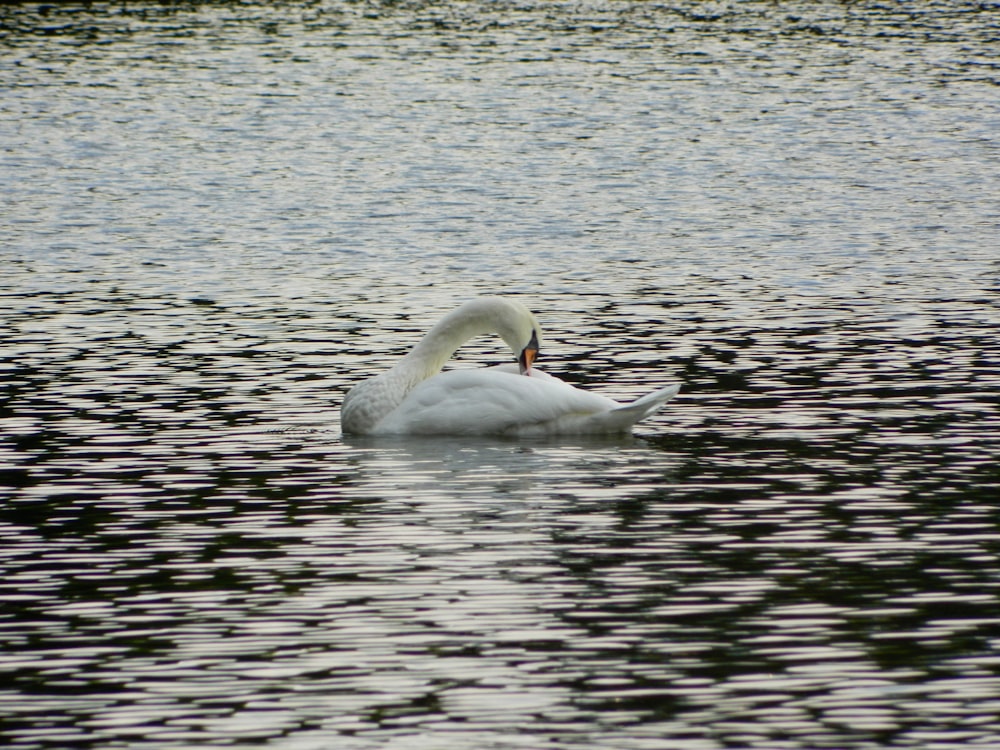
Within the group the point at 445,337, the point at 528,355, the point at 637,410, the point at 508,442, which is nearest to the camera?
the point at 637,410

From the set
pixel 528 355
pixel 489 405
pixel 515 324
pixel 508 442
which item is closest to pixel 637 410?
pixel 508 442

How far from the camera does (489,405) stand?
44.1 ft

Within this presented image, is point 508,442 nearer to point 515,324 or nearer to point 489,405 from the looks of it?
point 489,405

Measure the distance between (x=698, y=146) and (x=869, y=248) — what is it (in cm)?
919

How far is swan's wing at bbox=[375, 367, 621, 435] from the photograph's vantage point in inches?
526

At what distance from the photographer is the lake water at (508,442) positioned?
25.9 feet

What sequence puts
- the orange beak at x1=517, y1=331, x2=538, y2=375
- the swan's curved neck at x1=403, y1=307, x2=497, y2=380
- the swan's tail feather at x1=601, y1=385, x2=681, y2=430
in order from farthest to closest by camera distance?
1. the swan's curved neck at x1=403, y1=307, x2=497, y2=380
2. the orange beak at x1=517, y1=331, x2=538, y2=375
3. the swan's tail feather at x1=601, y1=385, x2=681, y2=430

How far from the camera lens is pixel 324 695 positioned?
25.7ft

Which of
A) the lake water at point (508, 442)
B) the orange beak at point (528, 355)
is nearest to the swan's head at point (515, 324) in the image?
the orange beak at point (528, 355)

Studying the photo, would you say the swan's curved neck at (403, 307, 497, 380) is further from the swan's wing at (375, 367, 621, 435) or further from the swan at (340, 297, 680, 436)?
the swan's wing at (375, 367, 621, 435)

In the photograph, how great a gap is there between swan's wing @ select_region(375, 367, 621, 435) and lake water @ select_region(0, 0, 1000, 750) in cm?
19

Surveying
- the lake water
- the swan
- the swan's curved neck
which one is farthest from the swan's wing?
the swan's curved neck

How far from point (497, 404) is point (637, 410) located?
93cm

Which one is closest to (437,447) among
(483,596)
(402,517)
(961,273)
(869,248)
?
(402,517)
